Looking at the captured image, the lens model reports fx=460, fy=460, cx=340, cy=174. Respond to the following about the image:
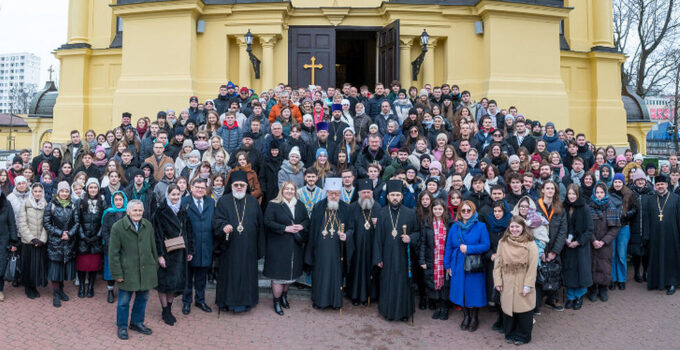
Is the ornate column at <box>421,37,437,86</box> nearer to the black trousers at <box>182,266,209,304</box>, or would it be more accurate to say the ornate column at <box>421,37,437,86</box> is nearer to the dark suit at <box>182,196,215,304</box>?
the dark suit at <box>182,196,215,304</box>

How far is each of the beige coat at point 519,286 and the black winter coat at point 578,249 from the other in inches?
61.6

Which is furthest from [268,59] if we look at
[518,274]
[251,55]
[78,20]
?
[518,274]

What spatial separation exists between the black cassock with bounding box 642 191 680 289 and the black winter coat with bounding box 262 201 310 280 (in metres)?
5.78

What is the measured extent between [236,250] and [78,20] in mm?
15338

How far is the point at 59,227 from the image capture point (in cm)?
670

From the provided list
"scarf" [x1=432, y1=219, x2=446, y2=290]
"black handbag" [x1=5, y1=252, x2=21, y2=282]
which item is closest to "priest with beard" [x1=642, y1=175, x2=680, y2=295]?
"scarf" [x1=432, y1=219, x2=446, y2=290]

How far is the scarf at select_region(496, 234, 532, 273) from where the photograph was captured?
5.57m

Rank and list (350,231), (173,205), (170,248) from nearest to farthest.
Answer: (170,248)
(173,205)
(350,231)

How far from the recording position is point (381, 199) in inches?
293

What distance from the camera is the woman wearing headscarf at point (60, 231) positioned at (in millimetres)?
6660

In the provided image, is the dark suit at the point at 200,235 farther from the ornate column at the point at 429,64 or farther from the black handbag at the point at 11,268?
the ornate column at the point at 429,64

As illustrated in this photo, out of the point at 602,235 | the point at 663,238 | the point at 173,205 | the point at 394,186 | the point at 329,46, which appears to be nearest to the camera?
the point at 173,205

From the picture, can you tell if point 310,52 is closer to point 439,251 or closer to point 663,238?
point 439,251

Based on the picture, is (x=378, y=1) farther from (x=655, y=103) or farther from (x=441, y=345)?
(x=655, y=103)
